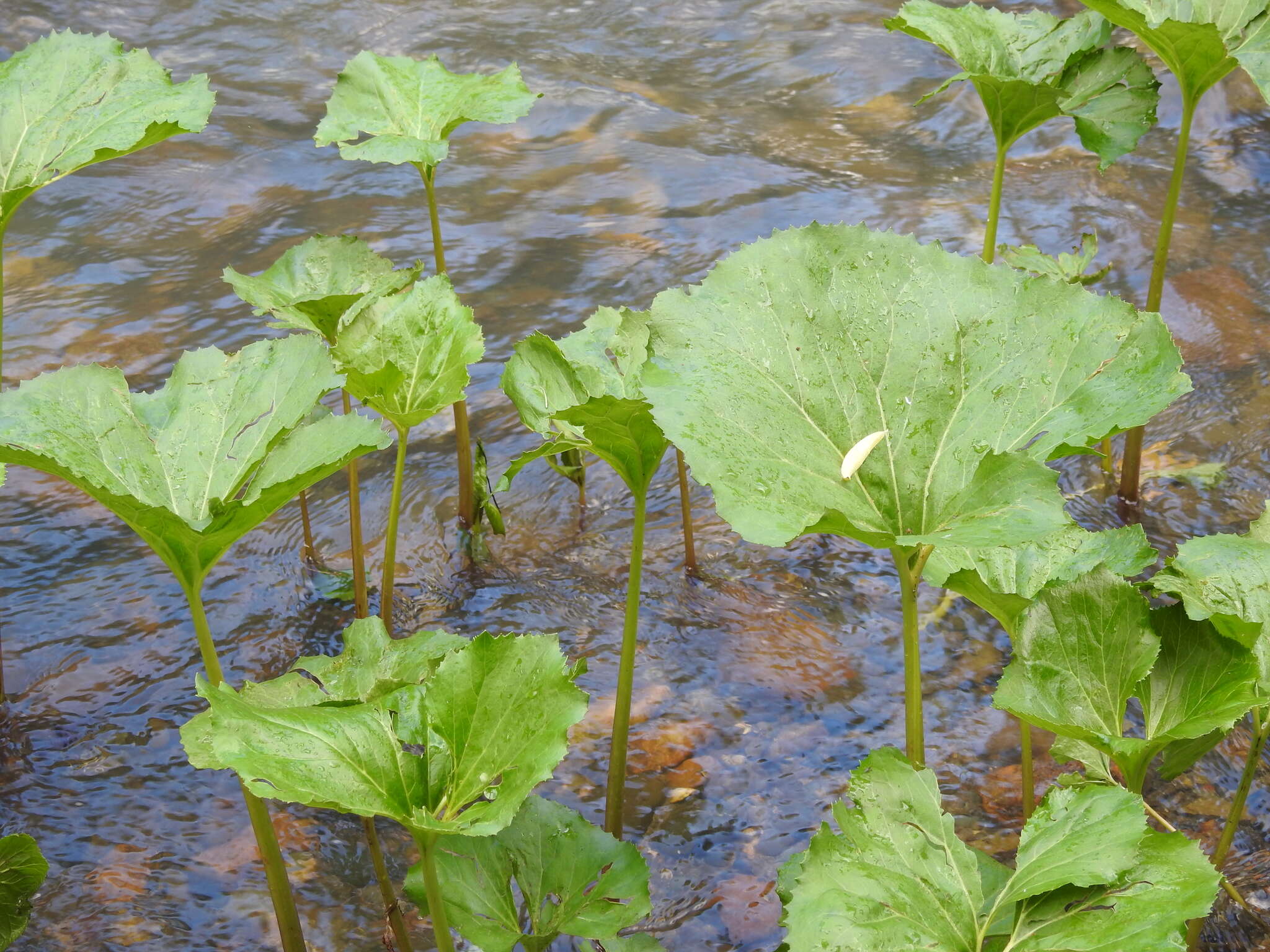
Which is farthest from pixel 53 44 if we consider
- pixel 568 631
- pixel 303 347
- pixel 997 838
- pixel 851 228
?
pixel 997 838

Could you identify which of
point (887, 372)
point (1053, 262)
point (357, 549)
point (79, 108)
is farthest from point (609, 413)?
point (1053, 262)

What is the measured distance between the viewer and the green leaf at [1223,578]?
186 centimetres

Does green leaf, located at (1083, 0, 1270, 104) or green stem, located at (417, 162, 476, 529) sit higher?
green leaf, located at (1083, 0, 1270, 104)

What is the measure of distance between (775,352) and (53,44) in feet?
6.46

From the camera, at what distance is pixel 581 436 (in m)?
2.33

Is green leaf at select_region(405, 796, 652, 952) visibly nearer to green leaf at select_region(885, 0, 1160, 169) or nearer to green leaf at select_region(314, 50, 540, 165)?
green leaf at select_region(314, 50, 540, 165)

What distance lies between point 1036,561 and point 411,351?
1.23m

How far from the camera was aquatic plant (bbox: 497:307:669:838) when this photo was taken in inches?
80.3

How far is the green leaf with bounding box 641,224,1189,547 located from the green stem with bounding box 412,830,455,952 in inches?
23.3

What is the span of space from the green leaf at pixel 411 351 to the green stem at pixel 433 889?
912 millimetres

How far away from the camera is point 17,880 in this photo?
203 cm

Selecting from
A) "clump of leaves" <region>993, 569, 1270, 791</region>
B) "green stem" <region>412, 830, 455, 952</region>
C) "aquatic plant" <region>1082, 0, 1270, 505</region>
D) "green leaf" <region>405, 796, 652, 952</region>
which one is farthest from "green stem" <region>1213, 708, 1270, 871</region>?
"aquatic plant" <region>1082, 0, 1270, 505</region>

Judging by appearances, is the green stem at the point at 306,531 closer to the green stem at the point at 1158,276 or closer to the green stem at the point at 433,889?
the green stem at the point at 433,889

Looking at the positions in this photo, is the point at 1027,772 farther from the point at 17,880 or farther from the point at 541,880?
the point at 17,880
